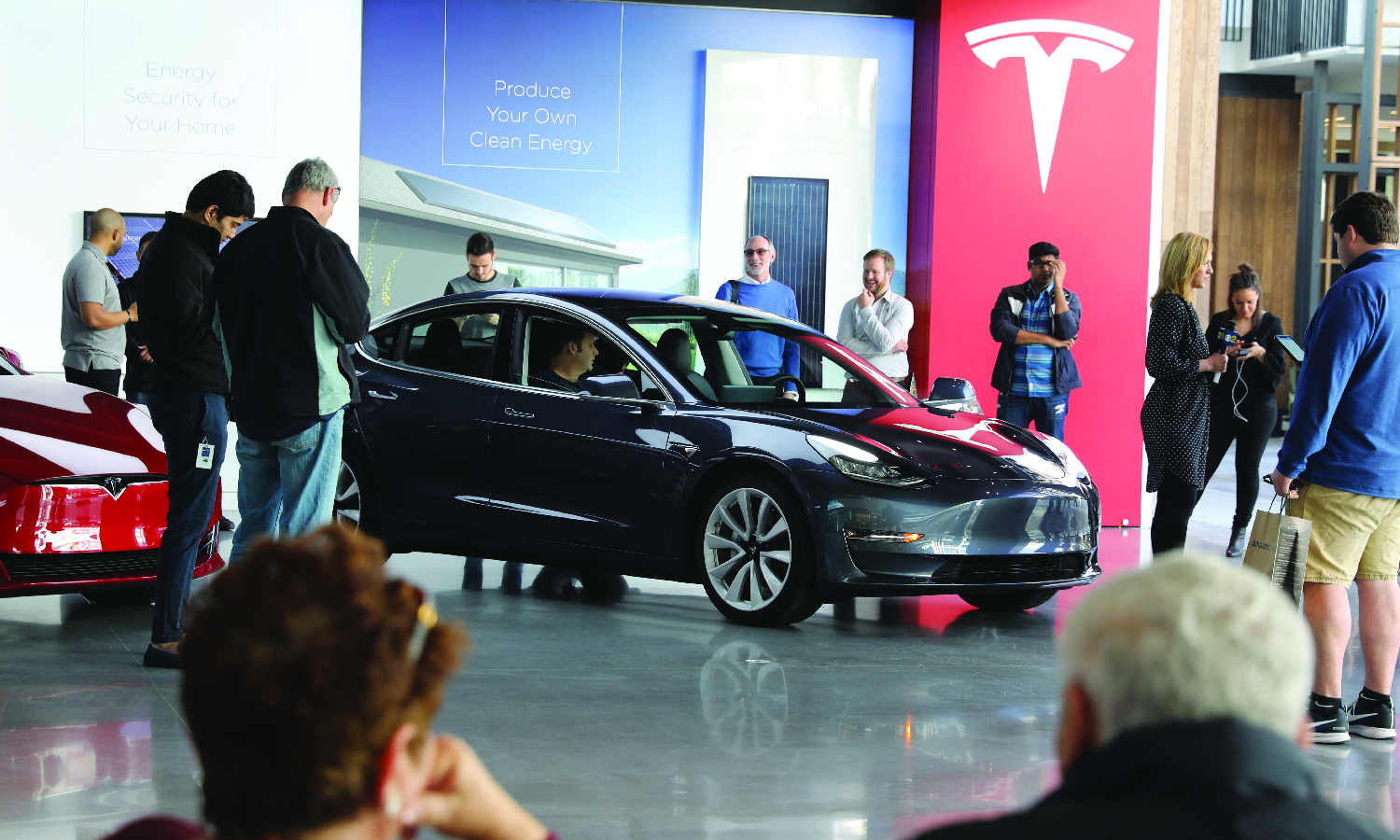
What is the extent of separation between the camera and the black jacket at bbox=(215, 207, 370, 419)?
15.4ft

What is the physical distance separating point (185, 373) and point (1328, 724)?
3.85 meters

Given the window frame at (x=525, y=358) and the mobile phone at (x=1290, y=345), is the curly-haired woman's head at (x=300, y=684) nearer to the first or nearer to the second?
the window frame at (x=525, y=358)

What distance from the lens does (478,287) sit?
9.20 meters

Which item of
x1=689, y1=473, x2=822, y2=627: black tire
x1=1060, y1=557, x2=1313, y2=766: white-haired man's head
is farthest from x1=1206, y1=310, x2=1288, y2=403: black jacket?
Result: x1=1060, y1=557, x2=1313, y2=766: white-haired man's head

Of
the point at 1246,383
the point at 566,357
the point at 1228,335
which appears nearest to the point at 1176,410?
the point at 1228,335

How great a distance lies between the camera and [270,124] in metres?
9.92

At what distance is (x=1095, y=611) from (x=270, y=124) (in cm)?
962

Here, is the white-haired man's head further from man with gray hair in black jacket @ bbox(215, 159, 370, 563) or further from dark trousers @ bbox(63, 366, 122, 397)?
dark trousers @ bbox(63, 366, 122, 397)

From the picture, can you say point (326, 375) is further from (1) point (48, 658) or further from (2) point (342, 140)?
(2) point (342, 140)

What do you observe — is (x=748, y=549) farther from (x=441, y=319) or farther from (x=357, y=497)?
(x=357, y=497)

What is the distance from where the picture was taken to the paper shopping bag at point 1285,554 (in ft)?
13.6

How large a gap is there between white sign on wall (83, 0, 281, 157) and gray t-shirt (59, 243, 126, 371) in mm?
2060

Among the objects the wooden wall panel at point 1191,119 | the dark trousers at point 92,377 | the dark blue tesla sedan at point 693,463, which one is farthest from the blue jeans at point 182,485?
the wooden wall panel at point 1191,119

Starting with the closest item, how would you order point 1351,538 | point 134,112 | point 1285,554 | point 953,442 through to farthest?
point 1285,554 < point 1351,538 < point 953,442 < point 134,112
